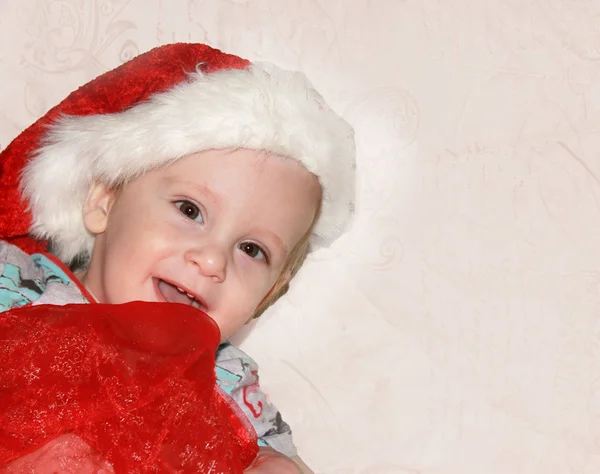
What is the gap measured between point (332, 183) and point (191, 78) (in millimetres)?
244

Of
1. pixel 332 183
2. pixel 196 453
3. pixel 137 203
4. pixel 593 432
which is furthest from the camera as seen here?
pixel 593 432

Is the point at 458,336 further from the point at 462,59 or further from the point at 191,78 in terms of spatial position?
the point at 191,78

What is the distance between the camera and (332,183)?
1232 millimetres

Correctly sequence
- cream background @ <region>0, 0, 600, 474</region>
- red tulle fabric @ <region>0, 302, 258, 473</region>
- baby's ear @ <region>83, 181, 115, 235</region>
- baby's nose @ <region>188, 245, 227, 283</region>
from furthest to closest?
cream background @ <region>0, 0, 600, 474</region>, baby's ear @ <region>83, 181, 115, 235</region>, baby's nose @ <region>188, 245, 227, 283</region>, red tulle fabric @ <region>0, 302, 258, 473</region>

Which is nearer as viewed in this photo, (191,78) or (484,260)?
(191,78)

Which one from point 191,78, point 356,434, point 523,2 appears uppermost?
point 523,2

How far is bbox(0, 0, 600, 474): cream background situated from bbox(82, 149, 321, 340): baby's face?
254 mm

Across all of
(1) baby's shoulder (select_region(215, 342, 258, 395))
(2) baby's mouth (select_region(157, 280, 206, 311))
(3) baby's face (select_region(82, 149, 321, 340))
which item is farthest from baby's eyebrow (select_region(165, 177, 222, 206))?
(1) baby's shoulder (select_region(215, 342, 258, 395))

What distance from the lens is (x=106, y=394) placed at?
2.89ft

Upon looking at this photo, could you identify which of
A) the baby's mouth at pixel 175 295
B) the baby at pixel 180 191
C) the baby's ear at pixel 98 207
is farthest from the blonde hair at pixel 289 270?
the baby's ear at pixel 98 207

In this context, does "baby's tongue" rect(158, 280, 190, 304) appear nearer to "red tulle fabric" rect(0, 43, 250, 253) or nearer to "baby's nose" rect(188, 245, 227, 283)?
"baby's nose" rect(188, 245, 227, 283)

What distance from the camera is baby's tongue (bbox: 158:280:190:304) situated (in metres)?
1.11

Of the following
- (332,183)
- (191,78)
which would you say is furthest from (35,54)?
(332,183)

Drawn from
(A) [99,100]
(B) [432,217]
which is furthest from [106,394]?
(B) [432,217]
